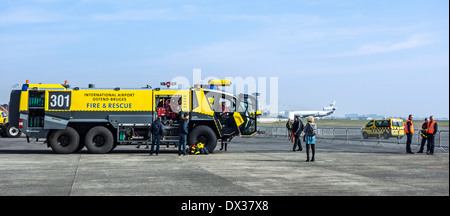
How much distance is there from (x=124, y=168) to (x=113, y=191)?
456 centimetres

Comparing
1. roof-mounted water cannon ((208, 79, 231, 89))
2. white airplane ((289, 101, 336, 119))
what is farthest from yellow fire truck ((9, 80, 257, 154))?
white airplane ((289, 101, 336, 119))

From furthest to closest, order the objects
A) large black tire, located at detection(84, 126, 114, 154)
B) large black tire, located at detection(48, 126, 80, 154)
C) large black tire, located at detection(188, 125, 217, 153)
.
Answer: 1. large black tire, located at detection(188, 125, 217, 153)
2. large black tire, located at detection(48, 126, 80, 154)
3. large black tire, located at detection(84, 126, 114, 154)

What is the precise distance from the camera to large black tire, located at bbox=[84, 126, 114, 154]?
19.7 m

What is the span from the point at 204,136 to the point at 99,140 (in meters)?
4.04

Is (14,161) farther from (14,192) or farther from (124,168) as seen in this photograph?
(14,192)

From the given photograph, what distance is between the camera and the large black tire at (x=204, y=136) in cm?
1998

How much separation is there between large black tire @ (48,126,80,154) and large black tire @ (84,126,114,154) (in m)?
0.43

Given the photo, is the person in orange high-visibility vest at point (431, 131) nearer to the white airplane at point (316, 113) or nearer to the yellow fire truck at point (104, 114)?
the yellow fire truck at point (104, 114)

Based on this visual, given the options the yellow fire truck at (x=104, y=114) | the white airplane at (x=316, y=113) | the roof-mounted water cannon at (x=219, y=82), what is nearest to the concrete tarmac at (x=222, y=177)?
the yellow fire truck at (x=104, y=114)

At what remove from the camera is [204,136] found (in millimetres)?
20203

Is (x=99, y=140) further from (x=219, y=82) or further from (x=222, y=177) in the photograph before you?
(x=222, y=177)

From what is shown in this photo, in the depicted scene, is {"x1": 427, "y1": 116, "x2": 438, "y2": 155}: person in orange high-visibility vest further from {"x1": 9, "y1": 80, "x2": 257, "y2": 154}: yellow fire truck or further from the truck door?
{"x1": 9, "y1": 80, "x2": 257, "y2": 154}: yellow fire truck

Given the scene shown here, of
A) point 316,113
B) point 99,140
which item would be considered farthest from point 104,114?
point 316,113
